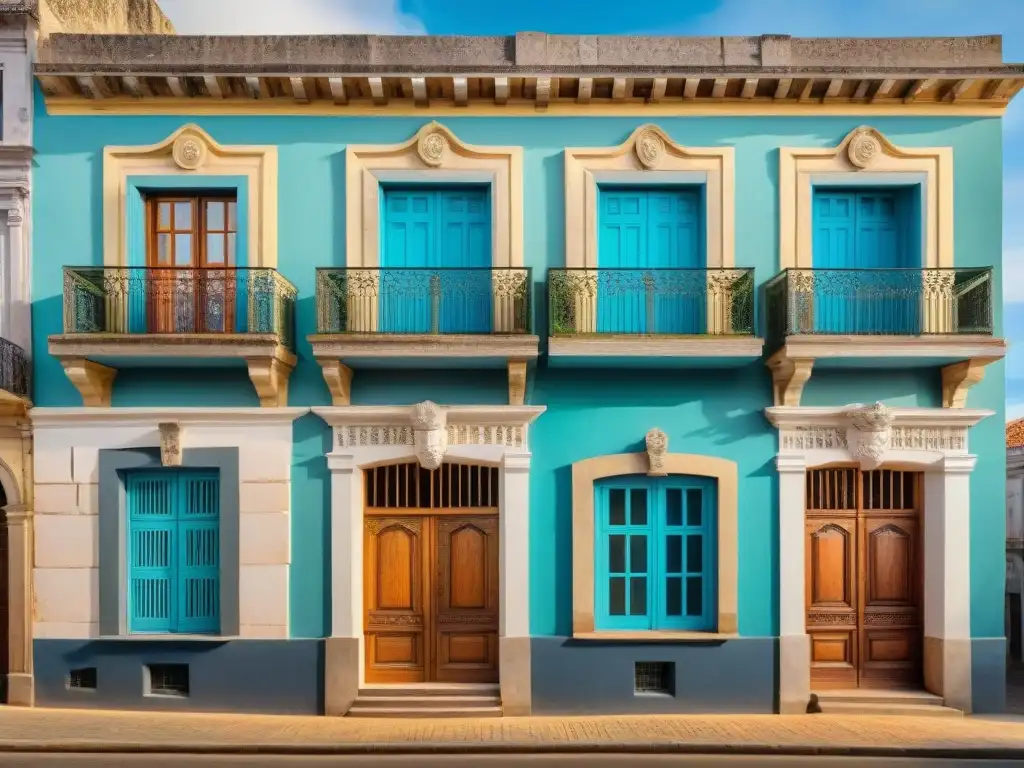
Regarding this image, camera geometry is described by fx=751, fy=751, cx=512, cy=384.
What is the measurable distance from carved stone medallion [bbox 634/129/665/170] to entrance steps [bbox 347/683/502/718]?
727 centimetres

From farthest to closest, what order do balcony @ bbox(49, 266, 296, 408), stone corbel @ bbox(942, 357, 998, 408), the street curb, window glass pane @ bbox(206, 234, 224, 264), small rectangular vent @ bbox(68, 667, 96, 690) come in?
1. window glass pane @ bbox(206, 234, 224, 264)
2. small rectangular vent @ bbox(68, 667, 96, 690)
3. stone corbel @ bbox(942, 357, 998, 408)
4. balcony @ bbox(49, 266, 296, 408)
5. the street curb

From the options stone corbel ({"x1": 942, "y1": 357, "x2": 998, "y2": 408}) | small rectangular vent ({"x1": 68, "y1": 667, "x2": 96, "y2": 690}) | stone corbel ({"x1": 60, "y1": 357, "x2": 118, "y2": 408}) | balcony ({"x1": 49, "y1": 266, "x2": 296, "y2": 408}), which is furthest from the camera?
small rectangular vent ({"x1": 68, "y1": 667, "x2": 96, "y2": 690})

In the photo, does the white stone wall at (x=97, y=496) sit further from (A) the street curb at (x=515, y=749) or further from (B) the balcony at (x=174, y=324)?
(A) the street curb at (x=515, y=749)

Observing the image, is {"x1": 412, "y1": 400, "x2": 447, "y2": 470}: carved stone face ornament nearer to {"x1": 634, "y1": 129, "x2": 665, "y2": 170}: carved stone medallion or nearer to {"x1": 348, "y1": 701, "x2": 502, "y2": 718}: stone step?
{"x1": 348, "y1": 701, "x2": 502, "y2": 718}: stone step

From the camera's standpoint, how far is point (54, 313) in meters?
10.1

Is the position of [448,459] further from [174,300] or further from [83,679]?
[83,679]

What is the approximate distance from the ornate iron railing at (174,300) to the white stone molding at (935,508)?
688 centimetres

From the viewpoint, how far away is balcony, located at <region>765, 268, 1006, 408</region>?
30.8 ft

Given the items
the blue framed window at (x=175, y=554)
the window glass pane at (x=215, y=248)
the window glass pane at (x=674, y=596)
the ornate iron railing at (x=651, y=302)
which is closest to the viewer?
the ornate iron railing at (x=651, y=302)

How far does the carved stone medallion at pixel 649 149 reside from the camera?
10.1 metres

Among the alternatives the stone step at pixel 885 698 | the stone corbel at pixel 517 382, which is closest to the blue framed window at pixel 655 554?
the stone corbel at pixel 517 382

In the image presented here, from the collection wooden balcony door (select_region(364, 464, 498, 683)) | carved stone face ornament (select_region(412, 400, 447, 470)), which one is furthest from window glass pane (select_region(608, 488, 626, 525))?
carved stone face ornament (select_region(412, 400, 447, 470))

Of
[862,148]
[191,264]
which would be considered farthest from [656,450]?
[191,264]

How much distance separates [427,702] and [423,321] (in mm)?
4928
